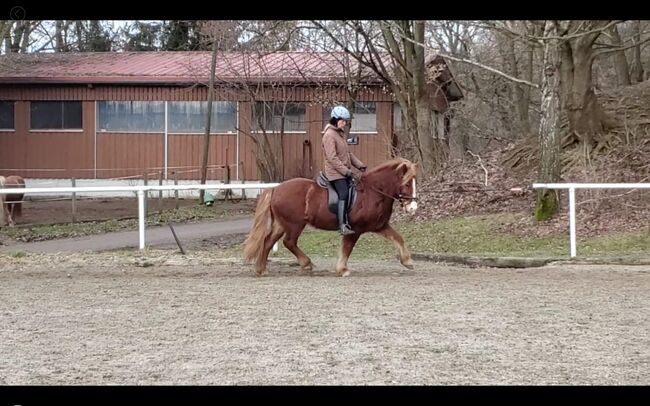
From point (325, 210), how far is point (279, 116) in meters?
23.3

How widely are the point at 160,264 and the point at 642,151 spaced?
43.3ft

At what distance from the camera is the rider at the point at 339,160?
39.4ft

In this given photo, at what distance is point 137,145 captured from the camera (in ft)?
120

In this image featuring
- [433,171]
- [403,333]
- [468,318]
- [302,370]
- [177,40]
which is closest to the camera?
[302,370]

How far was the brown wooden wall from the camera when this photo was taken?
3478cm

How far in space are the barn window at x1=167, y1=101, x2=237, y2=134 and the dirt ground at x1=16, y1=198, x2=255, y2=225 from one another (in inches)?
148

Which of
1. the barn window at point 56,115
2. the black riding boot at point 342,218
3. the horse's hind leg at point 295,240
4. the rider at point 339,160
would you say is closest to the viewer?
the rider at point 339,160

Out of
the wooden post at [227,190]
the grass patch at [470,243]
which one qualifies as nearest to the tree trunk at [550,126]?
the grass patch at [470,243]

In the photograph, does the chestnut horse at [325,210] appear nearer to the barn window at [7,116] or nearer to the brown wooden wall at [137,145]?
the brown wooden wall at [137,145]

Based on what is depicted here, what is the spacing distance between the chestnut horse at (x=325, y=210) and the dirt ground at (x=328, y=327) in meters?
0.40
